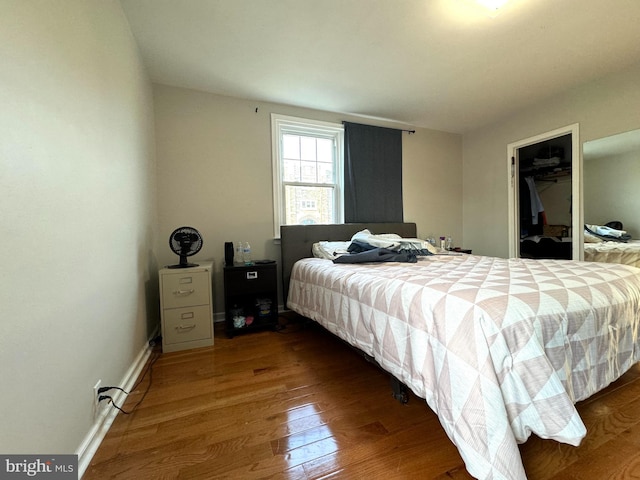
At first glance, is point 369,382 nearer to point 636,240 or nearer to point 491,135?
point 636,240

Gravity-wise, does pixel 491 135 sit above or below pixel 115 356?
Result: above

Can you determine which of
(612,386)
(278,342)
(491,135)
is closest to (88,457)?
(278,342)

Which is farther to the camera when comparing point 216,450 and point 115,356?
point 115,356

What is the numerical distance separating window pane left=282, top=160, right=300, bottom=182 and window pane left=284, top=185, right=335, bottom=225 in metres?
0.10

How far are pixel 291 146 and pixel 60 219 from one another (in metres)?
2.54

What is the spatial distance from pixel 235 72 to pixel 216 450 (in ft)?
9.34

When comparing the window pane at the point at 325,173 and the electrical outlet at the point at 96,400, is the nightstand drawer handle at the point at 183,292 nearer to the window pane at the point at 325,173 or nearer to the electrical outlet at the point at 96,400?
the electrical outlet at the point at 96,400

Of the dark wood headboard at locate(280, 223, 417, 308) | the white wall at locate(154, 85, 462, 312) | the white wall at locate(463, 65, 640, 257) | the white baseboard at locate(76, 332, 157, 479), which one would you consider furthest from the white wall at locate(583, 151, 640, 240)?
the white baseboard at locate(76, 332, 157, 479)

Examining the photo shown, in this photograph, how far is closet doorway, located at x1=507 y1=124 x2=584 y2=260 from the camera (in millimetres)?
3410

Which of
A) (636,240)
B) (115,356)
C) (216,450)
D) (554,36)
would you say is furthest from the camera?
(636,240)

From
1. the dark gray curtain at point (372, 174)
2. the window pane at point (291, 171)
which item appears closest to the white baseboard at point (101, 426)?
the window pane at point (291, 171)

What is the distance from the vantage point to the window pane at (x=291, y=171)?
3.13m

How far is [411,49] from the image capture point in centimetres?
214

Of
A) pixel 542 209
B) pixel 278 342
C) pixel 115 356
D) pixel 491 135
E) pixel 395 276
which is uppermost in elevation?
pixel 491 135
